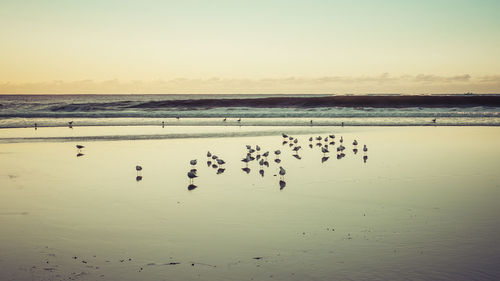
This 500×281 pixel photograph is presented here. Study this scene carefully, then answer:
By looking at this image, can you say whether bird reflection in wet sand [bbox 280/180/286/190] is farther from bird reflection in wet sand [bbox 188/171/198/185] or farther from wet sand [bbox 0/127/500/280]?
bird reflection in wet sand [bbox 188/171/198/185]

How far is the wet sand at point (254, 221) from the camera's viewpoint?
6461 millimetres

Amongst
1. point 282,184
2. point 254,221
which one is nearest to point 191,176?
point 282,184

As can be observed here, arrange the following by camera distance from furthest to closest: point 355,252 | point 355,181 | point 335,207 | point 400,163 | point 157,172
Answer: point 400,163, point 157,172, point 355,181, point 335,207, point 355,252

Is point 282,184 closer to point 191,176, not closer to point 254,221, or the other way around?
point 191,176

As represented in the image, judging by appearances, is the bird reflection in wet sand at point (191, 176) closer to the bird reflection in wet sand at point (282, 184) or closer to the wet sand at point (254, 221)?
the wet sand at point (254, 221)

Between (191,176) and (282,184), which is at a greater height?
(191,176)

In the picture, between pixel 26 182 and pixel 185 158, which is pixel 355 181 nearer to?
pixel 185 158

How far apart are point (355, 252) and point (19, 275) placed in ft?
15.2

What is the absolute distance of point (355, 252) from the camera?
696cm

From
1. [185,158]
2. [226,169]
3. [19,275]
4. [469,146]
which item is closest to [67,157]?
[185,158]

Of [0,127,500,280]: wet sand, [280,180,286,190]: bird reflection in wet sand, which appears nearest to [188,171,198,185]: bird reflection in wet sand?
[0,127,500,280]: wet sand

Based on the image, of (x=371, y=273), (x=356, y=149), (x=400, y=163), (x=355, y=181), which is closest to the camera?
(x=371, y=273)

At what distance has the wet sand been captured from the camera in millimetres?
6461

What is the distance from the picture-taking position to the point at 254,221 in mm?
8719
